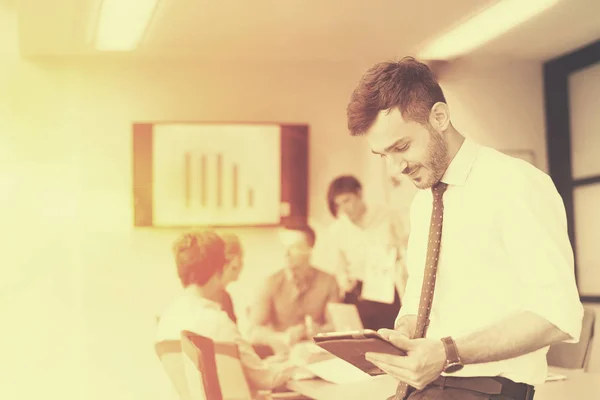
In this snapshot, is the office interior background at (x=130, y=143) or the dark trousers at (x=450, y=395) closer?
the dark trousers at (x=450, y=395)

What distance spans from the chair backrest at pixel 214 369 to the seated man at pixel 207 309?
0.13ft

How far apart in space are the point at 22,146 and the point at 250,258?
56.6 inches

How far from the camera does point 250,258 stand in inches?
177

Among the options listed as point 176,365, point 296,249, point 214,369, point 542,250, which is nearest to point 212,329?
point 176,365

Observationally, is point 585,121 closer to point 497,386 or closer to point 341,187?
point 341,187

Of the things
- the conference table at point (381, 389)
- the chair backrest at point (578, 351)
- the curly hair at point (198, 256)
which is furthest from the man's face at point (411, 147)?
the curly hair at point (198, 256)

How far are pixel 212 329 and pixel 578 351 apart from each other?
1.68m

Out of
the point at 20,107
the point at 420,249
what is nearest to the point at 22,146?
the point at 20,107

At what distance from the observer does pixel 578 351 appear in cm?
351

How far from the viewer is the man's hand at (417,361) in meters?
1.56

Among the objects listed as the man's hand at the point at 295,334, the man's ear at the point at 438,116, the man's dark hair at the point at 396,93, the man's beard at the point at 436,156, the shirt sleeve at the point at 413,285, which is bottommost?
the man's hand at the point at 295,334

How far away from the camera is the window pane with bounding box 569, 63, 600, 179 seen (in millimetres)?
4266

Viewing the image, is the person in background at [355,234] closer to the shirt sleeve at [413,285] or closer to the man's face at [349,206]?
the man's face at [349,206]

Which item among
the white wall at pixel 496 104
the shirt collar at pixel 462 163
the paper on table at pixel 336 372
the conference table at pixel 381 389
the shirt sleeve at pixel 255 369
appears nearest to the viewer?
the shirt collar at pixel 462 163
